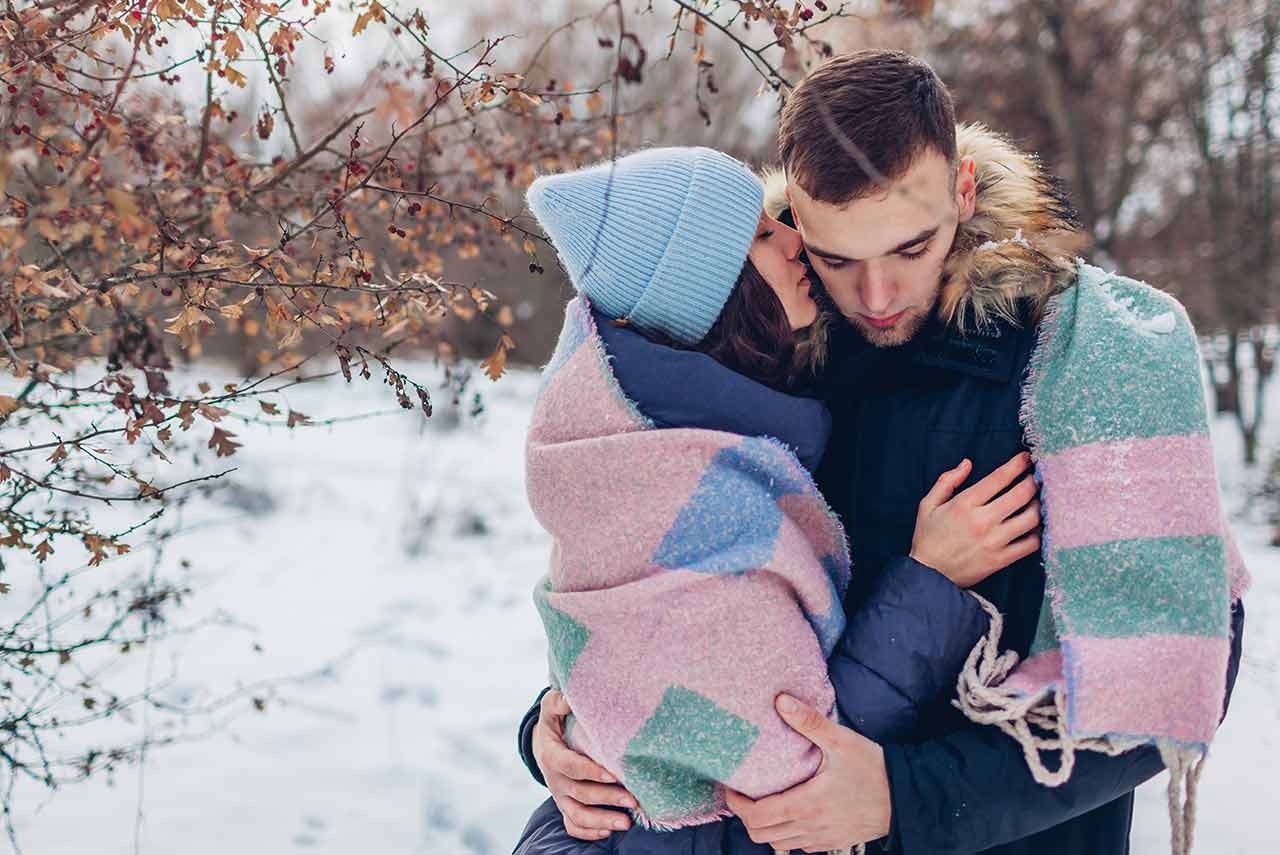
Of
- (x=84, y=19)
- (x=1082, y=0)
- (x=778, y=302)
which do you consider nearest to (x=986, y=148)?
(x=778, y=302)

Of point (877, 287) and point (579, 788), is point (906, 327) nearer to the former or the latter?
point (877, 287)

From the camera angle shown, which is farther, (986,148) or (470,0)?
(470,0)

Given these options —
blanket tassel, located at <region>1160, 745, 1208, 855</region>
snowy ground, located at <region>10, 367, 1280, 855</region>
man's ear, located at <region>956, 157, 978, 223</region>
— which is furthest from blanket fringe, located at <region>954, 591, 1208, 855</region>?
snowy ground, located at <region>10, 367, 1280, 855</region>

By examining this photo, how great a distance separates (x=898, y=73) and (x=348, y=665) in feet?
11.0

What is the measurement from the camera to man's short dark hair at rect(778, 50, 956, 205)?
1.63 metres

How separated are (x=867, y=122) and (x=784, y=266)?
0.29m

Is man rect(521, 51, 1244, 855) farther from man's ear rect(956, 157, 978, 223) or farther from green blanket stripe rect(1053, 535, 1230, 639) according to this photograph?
green blanket stripe rect(1053, 535, 1230, 639)

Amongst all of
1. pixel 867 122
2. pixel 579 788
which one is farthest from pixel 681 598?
pixel 867 122

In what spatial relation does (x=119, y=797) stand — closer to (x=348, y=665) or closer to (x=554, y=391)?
(x=348, y=665)

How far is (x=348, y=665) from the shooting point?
4055mm

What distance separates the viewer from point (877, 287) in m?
1.68

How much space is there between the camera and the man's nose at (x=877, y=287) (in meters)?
1.67

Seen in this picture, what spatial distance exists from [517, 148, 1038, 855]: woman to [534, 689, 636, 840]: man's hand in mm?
27

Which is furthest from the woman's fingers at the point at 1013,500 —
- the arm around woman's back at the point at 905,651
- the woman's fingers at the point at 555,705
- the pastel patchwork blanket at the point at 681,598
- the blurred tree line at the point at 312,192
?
the woman's fingers at the point at 555,705
